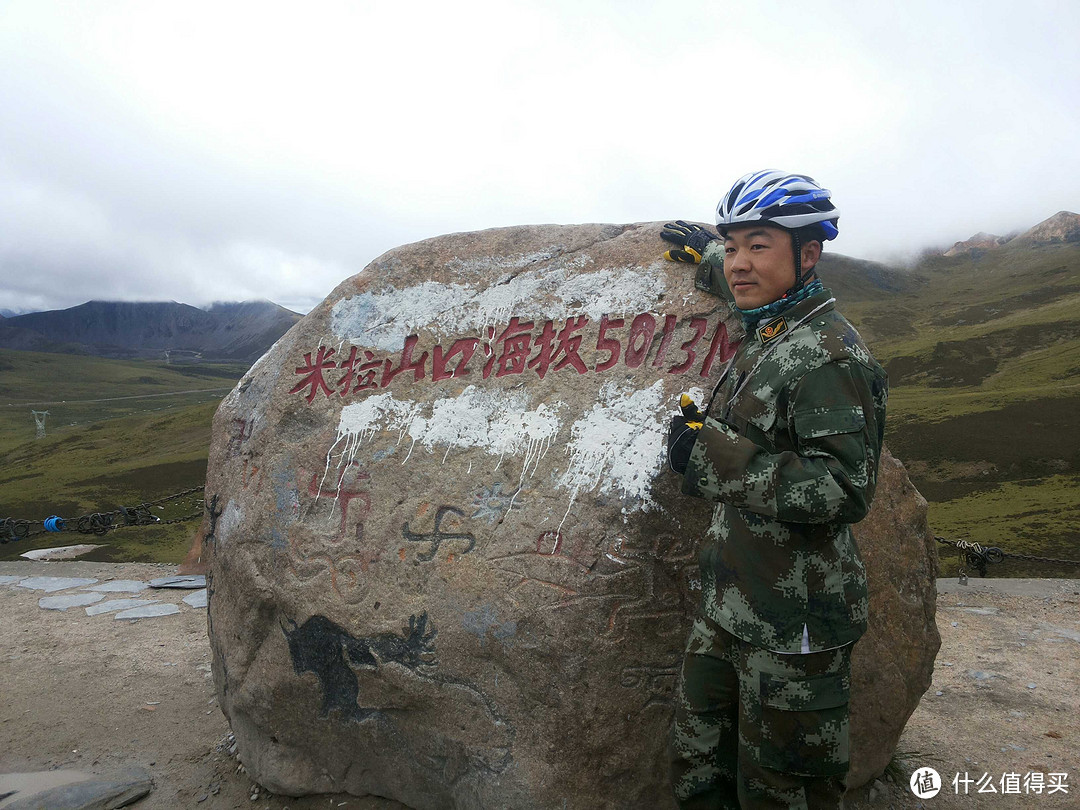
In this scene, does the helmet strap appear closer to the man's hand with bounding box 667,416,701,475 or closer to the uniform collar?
the uniform collar

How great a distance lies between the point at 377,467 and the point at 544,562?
4.20ft

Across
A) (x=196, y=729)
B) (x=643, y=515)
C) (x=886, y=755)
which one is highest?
(x=643, y=515)

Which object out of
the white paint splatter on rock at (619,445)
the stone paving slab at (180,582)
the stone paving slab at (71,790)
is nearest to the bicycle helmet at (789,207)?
the white paint splatter on rock at (619,445)

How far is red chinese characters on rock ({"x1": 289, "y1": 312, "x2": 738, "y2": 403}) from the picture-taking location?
3.95 metres

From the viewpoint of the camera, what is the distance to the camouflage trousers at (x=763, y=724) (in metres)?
2.74

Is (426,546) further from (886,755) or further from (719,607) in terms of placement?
(886,755)

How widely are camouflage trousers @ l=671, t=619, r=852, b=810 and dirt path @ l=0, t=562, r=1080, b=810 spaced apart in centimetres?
194

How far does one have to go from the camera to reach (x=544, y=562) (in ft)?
12.4

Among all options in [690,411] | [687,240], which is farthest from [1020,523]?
[690,411]

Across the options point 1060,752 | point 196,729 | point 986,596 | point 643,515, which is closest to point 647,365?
point 643,515

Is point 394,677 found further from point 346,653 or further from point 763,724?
point 763,724

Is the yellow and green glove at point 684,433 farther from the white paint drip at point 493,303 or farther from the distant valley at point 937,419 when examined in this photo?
the distant valley at point 937,419

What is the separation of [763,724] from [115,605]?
8.52 metres

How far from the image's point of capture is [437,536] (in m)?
4.08
